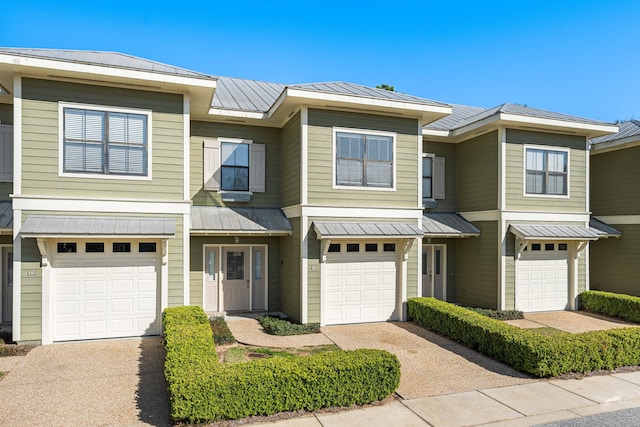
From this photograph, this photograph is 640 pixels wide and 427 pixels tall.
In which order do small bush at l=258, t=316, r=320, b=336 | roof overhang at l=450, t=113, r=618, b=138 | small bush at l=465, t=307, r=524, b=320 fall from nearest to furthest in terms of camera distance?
small bush at l=258, t=316, r=320, b=336
small bush at l=465, t=307, r=524, b=320
roof overhang at l=450, t=113, r=618, b=138

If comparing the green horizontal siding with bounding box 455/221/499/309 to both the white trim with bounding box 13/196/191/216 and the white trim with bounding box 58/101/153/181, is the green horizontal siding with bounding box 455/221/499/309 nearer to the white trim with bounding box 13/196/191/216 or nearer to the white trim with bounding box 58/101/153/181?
the white trim with bounding box 13/196/191/216

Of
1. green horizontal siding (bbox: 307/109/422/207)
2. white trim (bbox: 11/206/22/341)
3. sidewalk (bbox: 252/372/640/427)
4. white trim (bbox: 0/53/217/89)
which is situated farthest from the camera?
green horizontal siding (bbox: 307/109/422/207)

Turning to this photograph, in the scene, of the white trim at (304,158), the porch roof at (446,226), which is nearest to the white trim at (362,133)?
the white trim at (304,158)

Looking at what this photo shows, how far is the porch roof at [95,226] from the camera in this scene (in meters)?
8.86

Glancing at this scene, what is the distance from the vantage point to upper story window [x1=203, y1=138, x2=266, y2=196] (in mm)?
12517

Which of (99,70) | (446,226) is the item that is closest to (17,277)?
(99,70)

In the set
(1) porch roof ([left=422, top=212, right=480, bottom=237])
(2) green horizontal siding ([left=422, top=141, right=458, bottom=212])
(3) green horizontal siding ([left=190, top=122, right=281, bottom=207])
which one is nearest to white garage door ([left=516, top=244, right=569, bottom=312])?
(1) porch roof ([left=422, top=212, right=480, bottom=237])

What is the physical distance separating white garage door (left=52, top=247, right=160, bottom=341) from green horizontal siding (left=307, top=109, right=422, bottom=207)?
4.94 meters

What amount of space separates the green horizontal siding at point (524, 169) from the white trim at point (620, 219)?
260 centimetres

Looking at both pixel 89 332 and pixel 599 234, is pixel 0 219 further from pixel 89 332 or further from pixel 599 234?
pixel 599 234

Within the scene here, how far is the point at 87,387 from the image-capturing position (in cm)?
706

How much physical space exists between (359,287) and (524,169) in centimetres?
713

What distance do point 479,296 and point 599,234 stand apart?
488 centimetres

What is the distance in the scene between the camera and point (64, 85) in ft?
31.1
